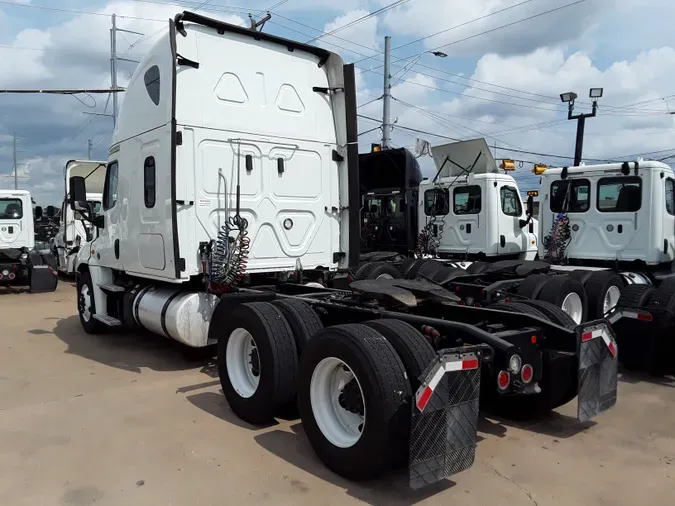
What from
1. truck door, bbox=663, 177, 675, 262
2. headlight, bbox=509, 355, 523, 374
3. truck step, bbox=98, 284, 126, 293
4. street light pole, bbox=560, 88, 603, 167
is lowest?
headlight, bbox=509, 355, 523, 374

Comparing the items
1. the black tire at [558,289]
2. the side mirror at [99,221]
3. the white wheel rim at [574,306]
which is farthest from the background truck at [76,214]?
the white wheel rim at [574,306]

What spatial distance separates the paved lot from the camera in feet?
11.9

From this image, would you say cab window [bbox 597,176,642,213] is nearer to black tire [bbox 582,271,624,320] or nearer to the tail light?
black tire [bbox 582,271,624,320]

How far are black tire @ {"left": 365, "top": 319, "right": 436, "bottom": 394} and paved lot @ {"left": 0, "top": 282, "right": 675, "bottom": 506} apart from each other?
31.0 inches

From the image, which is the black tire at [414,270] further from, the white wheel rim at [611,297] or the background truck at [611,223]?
the white wheel rim at [611,297]

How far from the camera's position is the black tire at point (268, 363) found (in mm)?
4590

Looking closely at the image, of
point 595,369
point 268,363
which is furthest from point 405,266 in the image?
point 595,369

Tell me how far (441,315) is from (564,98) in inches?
601

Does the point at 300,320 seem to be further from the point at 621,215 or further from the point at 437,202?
the point at 437,202

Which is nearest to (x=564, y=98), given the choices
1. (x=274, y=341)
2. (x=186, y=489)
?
(x=274, y=341)

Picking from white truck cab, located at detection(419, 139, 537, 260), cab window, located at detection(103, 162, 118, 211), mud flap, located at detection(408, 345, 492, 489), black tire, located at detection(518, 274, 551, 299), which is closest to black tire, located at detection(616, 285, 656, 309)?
black tire, located at detection(518, 274, 551, 299)

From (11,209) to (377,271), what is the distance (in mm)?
11107

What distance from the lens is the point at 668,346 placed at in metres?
6.24

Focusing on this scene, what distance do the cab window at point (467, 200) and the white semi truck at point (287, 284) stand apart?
14.1 feet
